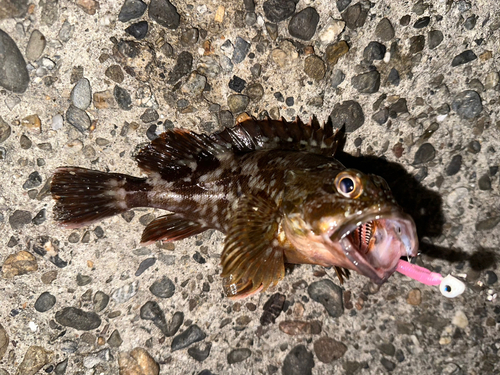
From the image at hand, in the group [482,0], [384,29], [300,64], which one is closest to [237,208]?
[300,64]

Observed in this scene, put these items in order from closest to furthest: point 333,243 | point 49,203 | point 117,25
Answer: point 333,243
point 117,25
point 49,203

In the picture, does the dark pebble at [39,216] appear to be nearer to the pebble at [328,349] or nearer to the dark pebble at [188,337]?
the dark pebble at [188,337]

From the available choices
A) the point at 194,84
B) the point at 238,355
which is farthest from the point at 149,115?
the point at 238,355

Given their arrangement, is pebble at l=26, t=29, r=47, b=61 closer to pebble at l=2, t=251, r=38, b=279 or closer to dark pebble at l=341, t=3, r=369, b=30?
pebble at l=2, t=251, r=38, b=279

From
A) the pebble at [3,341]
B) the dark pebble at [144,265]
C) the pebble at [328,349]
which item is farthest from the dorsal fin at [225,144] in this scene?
the pebble at [3,341]

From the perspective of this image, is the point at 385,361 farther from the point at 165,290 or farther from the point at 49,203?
the point at 49,203

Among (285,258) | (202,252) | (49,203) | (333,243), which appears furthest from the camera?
(202,252)
